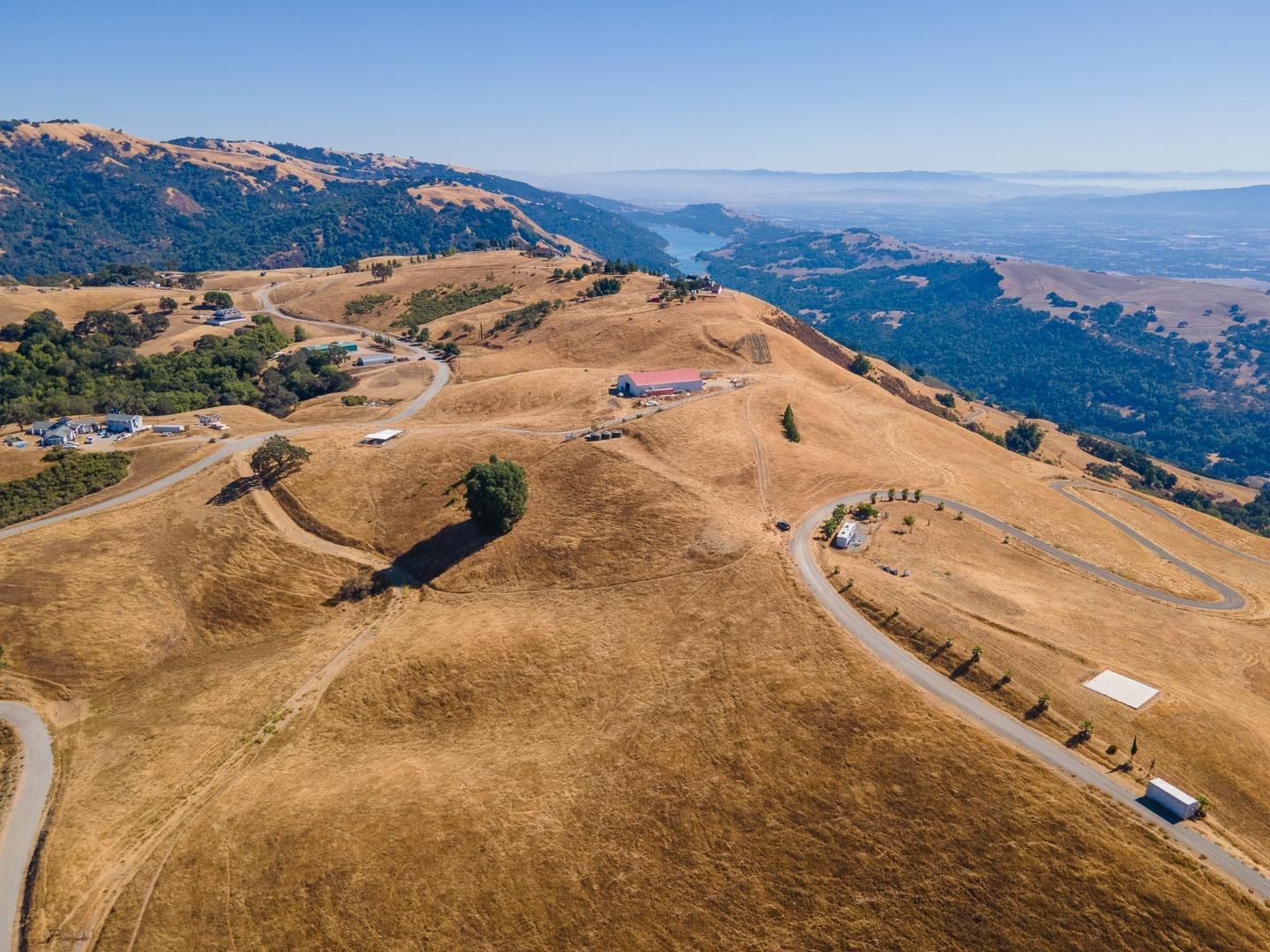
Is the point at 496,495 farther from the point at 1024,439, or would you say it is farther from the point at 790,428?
the point at 1024,439

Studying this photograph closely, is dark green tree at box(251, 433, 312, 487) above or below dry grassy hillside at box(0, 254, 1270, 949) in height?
above

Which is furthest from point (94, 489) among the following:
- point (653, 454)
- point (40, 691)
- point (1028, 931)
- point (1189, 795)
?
point (1189, 795)

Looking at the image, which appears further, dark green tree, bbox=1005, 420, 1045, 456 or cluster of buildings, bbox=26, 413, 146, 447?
dark green tree, bbox=1005, 420, 1045, 456

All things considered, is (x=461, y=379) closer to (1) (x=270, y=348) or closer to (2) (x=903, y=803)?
(1) (x=270, y=348)

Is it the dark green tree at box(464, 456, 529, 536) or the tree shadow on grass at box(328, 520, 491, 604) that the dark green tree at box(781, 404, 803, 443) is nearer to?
the dark green tree at box(464, 456, 529, 536)

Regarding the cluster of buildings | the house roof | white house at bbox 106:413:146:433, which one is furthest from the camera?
the house roof

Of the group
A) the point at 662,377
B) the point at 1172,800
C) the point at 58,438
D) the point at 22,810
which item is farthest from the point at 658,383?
the point at 58,438

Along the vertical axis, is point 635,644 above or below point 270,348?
below

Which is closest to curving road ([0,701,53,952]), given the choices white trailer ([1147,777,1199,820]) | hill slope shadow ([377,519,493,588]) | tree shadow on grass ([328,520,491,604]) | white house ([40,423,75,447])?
tree shadow on grass ([328,520,491,604])
